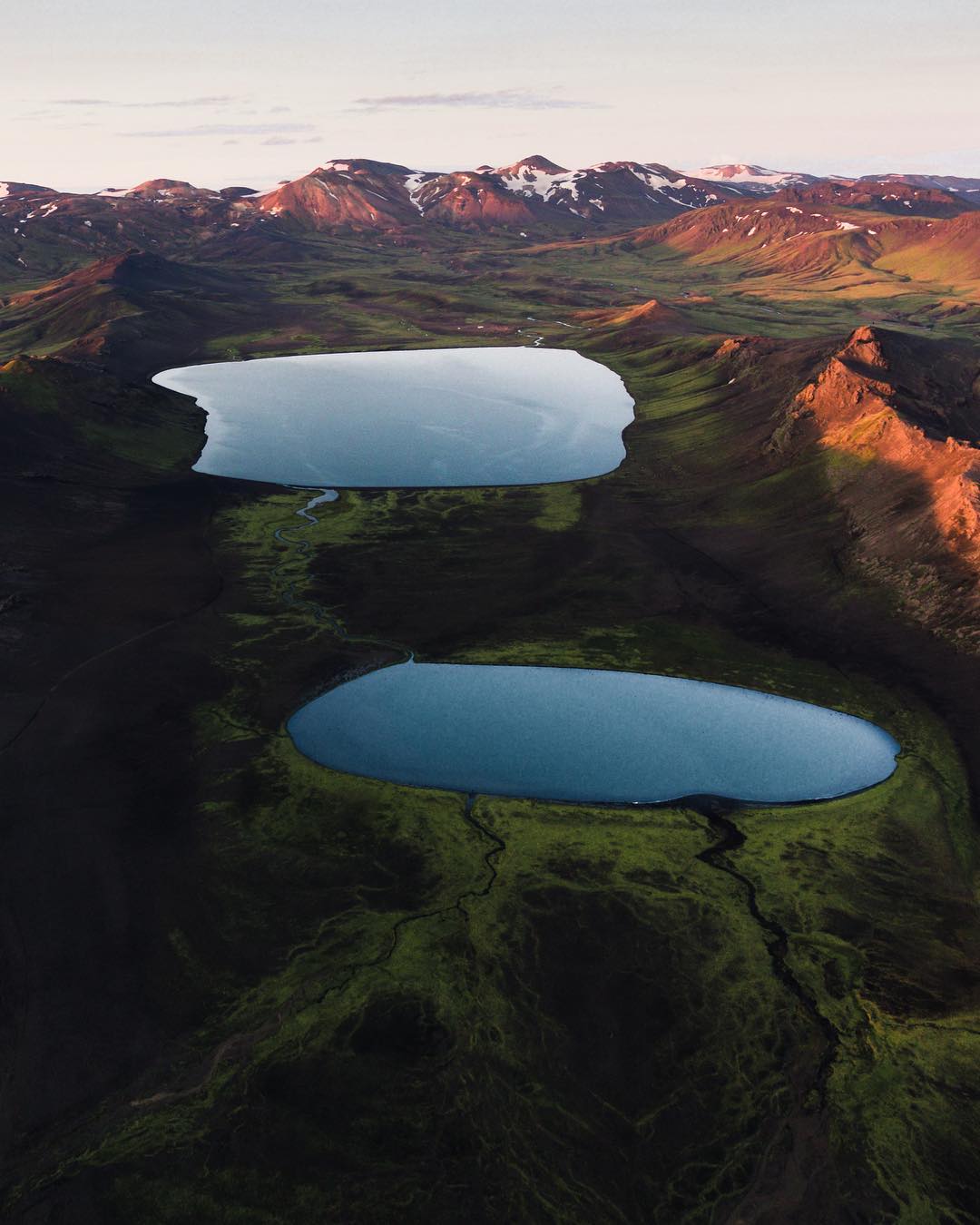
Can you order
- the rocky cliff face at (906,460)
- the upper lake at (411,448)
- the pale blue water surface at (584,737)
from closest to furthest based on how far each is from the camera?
the pale blue water surface at (584,737) < the rocky cliff face at (906,460) < the upper lake at (411,448)

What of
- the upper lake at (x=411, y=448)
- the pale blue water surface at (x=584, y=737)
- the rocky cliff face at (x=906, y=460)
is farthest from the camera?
the upper lake at (x=411, y=448)

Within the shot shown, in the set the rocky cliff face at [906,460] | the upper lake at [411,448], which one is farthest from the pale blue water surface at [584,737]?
the upper lake at [411,448]

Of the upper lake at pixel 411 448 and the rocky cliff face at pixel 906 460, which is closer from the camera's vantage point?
the rocky cliff face at pixel 906 460

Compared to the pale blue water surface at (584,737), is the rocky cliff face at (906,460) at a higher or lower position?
higher

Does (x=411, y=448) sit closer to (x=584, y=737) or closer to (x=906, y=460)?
(x=906, y=460)

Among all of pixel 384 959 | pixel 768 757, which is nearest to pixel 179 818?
pixel 384 959

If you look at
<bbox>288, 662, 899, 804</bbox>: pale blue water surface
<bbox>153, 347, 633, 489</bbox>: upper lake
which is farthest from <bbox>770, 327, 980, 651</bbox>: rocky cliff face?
<bbox>153, 347, 633, 489</bbox>: upper lake

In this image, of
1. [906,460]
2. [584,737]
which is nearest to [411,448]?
[906,460]

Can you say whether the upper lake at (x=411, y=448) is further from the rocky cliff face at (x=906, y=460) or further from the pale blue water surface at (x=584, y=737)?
the pale blue water surface at (x=584, y=737)
